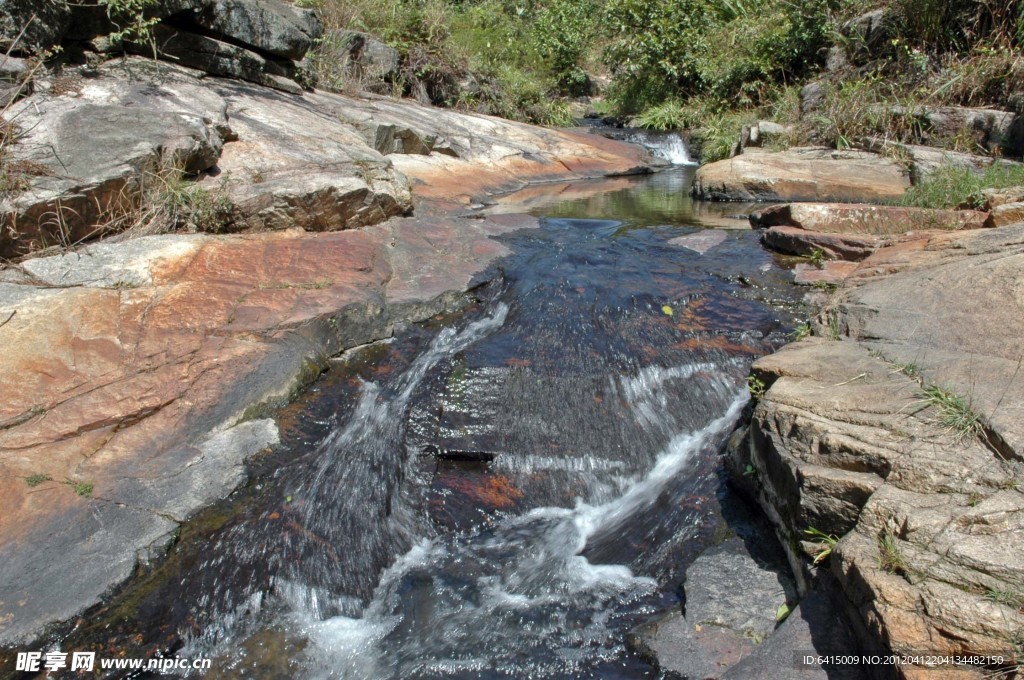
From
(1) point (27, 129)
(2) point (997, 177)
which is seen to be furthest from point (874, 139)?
(1) point (27, 129)

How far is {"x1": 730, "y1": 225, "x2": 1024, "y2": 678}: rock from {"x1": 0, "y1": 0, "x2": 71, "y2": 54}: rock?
591cm

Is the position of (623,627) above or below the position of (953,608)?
below

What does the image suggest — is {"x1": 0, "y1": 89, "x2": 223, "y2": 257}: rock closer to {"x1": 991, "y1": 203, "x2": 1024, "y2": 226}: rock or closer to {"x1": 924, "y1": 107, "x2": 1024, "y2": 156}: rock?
{"x1": 991, "y1": 203, "x2": 1024, "y2": 226}: rock

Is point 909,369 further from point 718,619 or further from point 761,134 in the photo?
point 761,134

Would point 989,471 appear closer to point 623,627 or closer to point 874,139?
point 623,627

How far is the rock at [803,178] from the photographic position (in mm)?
7984

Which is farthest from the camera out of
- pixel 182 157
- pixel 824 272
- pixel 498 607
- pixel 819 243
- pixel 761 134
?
pixel 761 134

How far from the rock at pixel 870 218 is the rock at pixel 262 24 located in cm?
577

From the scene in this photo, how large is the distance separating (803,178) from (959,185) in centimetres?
219

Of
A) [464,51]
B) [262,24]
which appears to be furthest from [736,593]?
[464,51]

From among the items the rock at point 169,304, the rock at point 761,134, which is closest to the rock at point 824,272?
the rock at point 169,304

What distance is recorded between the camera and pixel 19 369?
355 centimetres

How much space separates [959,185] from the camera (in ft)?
20.9

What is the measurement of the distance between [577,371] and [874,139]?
6.61 m
